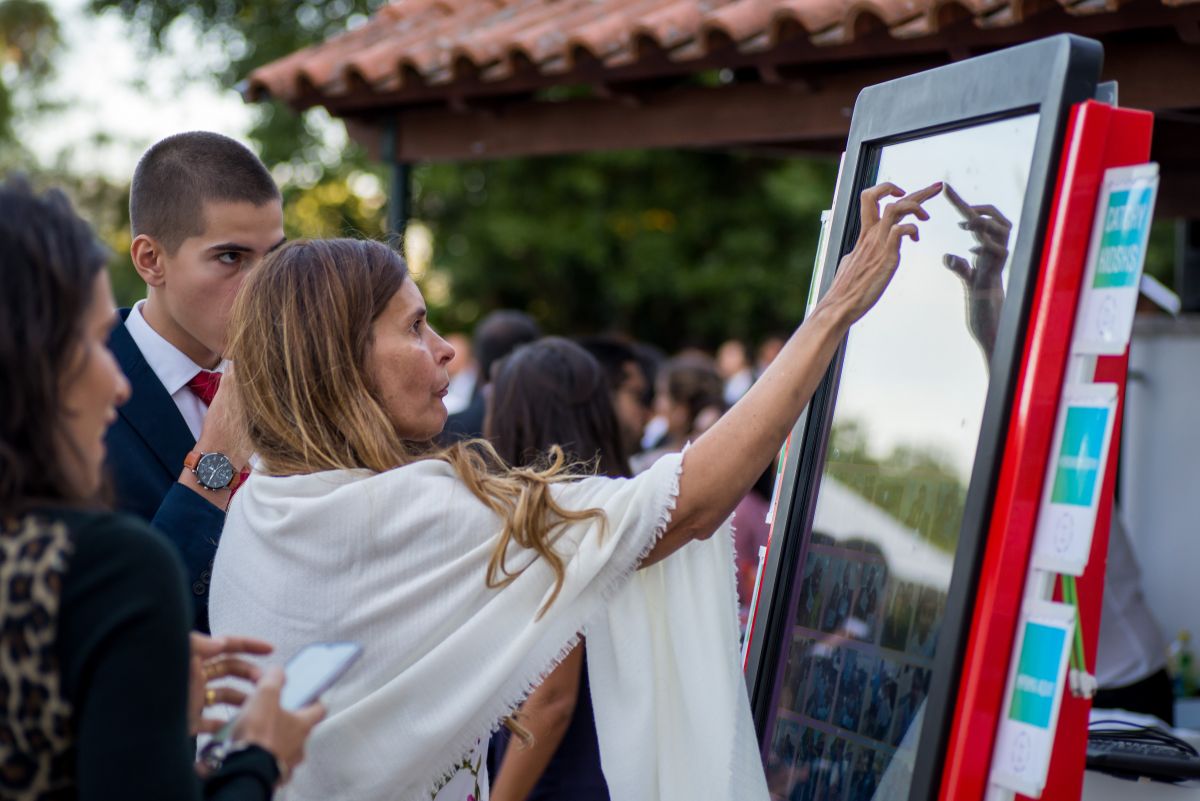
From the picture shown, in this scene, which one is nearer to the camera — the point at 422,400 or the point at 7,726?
the point at 7,726

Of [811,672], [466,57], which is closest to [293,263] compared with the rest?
[811,672]

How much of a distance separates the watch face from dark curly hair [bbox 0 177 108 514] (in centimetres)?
82

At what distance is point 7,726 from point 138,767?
13 cm

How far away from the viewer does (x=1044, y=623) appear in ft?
5.11

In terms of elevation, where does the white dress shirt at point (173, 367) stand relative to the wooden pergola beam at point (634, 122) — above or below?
below

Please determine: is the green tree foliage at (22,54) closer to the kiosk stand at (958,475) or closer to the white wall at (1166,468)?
the white wall at (1166,468)

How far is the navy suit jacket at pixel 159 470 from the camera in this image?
2109 mm

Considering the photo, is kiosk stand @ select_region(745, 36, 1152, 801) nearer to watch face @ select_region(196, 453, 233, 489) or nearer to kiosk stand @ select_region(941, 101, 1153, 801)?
kiosk stand @ select_region(941, 101, 1153, 801)

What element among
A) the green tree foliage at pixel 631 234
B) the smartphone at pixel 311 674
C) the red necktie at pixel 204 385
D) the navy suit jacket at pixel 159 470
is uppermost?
the green tree foliage at pixel 631 234

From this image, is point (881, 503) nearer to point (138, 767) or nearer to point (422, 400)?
point (422, 400)

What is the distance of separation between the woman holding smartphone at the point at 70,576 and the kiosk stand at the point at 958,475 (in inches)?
36.5

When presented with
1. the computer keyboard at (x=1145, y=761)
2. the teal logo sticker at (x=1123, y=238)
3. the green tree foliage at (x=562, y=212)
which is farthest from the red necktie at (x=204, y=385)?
the green tree foliage at (x=562, y=212)

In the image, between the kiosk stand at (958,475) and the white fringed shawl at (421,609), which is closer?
the kiosk stand at (958,475)

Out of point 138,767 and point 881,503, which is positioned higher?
point 881,503
